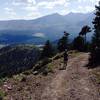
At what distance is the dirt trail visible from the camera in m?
27.0

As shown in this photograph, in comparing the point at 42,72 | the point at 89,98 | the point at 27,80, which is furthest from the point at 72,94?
the point at 42,72

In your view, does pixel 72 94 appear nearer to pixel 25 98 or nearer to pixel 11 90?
pixel 25 98

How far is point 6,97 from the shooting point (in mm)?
27531

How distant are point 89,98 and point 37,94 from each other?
4.97 metres

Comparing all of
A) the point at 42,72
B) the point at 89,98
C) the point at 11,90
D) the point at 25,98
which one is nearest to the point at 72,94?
the point at 89,98

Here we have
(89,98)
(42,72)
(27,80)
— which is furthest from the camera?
(42,72)

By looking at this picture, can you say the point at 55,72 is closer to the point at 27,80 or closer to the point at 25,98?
the point at 27,80

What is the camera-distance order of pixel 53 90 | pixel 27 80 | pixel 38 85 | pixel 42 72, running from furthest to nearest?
1. pixel 42 72
2. pixel 27 80
3. pixel 38 85
4. pixel 53 90

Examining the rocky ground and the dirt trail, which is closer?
the dirt trail

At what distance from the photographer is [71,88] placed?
30.3 metres

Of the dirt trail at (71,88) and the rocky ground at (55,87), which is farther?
the rocky ground at (55,87)

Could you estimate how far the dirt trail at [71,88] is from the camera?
27000 millimetres

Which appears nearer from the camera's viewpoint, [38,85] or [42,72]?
[38,85]

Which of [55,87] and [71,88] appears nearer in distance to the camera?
[71,88]
